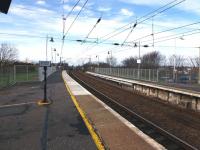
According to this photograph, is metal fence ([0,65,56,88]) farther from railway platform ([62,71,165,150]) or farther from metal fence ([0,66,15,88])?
railway platform ([62,71,165,150])

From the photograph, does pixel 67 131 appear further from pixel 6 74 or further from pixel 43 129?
pixel 6 74

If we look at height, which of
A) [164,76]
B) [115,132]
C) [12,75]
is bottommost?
[115,132]

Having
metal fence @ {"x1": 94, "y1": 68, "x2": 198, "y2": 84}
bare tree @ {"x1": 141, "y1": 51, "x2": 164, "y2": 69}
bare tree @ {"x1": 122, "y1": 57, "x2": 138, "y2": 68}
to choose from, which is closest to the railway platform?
metal fence @ {"x1": 94, "y1": 68, "x2": 198, "y2": 84}

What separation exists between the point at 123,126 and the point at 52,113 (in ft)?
12.5

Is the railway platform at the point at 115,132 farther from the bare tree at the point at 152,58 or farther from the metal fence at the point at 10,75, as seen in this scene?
the bare tree at the point at 152,58

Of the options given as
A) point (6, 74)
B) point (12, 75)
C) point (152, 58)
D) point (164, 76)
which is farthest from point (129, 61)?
point (6, 74)

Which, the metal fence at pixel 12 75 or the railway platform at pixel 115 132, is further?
the metal fence at pixel 12 75

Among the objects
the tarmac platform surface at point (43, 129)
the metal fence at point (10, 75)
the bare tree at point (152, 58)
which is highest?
the bare tree at point (152, 58)

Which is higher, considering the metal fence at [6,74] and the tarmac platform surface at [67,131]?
the metal fence at [6,74]

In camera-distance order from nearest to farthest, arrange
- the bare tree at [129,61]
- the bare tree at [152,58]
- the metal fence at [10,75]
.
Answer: the metal fence at [10,75], the bare tree at [152,58], the bare tree at [129,61]

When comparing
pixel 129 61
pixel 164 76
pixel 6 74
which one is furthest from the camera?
pixel 129 61

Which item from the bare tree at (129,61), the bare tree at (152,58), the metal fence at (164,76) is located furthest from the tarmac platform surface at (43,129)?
the bare tree at (129,61)

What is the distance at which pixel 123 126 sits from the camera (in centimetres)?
1105

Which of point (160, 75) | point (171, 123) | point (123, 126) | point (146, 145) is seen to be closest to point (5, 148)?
point (146, 145)
